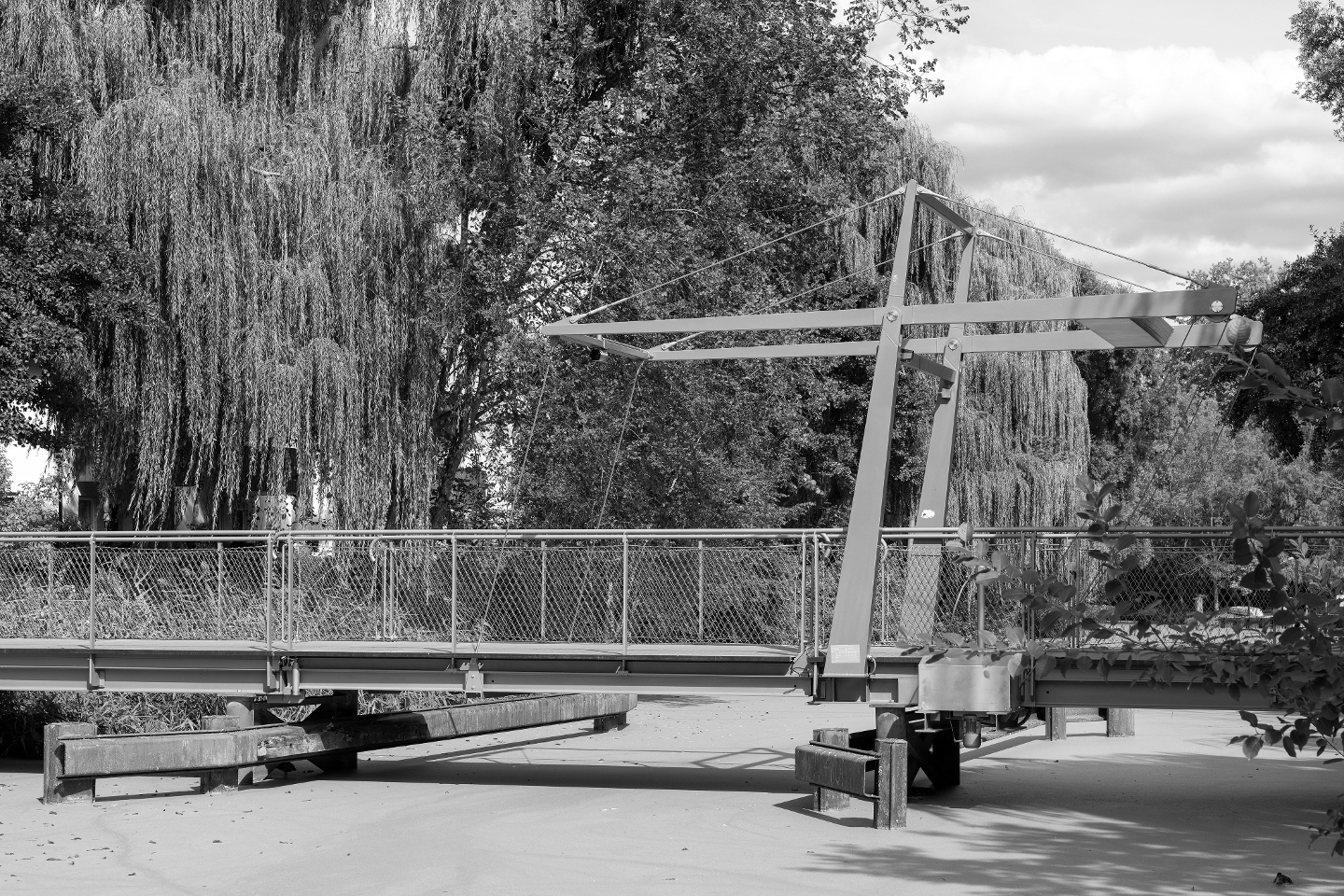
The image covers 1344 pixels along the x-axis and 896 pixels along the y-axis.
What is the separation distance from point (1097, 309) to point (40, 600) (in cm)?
1204

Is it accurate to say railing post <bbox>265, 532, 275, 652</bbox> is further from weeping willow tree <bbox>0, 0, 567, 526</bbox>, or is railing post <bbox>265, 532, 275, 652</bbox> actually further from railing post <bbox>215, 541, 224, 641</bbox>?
weeping willow tree <bbox>0, 0, 567, 526</bbox>

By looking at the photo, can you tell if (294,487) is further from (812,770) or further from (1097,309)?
(1097,309)

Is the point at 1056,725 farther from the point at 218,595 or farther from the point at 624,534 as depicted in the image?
the point at 218,595

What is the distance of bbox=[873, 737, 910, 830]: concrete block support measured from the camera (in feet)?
40.3

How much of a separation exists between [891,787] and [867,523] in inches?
103

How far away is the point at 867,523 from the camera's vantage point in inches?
537

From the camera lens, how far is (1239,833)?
474 inches

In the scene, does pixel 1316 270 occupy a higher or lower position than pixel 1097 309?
higher

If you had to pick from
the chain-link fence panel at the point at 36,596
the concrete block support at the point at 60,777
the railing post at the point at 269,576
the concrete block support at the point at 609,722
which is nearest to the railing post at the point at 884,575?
the railing post at the point at 269,576

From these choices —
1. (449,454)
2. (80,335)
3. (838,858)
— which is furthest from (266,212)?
(838,858)

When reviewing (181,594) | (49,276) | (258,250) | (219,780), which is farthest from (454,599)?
(258,250)

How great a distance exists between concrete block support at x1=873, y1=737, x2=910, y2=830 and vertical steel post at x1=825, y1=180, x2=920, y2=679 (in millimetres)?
1125

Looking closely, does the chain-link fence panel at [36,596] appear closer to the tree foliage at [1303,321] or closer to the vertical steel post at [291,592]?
the vertical steel post at [291,592]

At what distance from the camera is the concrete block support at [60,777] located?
44.3 ft
